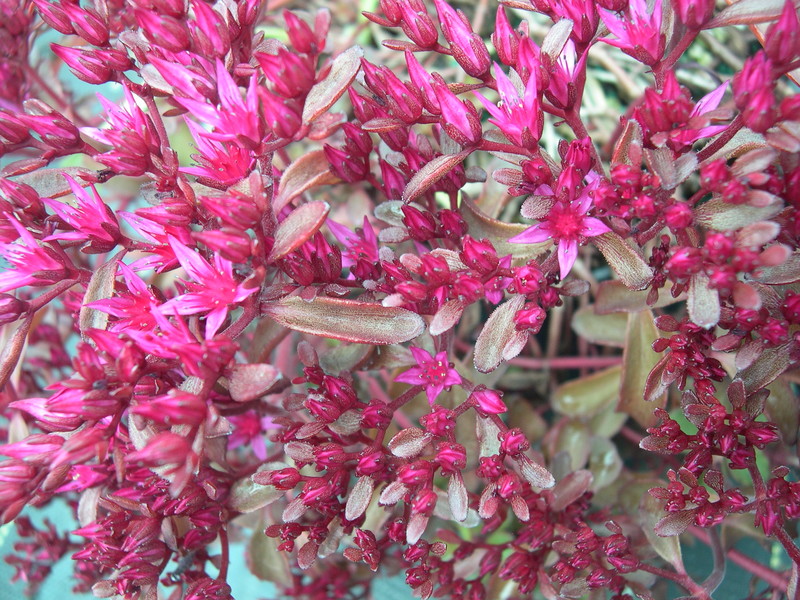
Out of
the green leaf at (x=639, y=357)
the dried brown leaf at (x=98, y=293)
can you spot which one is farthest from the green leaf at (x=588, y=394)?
the dried brown leaf at (x=98, y=293)

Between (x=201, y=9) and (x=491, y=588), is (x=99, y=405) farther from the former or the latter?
(x=491, y=588)

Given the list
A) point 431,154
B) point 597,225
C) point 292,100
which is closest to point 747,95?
point 597,225

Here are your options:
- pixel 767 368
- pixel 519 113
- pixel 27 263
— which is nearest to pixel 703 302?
pixel 767 368

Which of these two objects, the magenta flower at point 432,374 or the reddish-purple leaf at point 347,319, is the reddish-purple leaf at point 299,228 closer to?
the reddish-purple leaf at point 347,319

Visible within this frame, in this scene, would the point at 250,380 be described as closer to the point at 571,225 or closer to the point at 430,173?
the point at 430,173

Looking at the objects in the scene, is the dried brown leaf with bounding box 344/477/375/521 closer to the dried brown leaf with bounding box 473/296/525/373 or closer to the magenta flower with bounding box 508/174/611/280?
the dried brown leaf with bounding box 473/296/525/373
